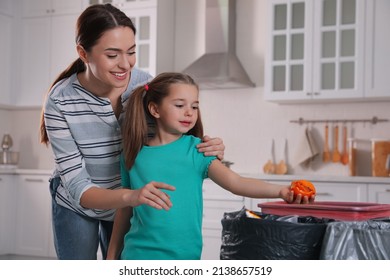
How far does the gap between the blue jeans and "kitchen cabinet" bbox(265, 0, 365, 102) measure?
103 inches

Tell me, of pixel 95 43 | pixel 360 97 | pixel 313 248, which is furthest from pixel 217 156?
pixel 360 97

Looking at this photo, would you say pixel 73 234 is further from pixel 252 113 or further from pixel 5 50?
pixel 5 50

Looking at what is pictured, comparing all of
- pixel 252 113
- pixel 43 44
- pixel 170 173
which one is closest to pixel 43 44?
pixel 43 44

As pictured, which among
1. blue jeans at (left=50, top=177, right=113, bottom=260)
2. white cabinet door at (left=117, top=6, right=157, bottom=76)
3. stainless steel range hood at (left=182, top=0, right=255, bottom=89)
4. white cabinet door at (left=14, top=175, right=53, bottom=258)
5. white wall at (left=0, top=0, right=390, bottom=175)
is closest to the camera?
blue jeans at (left=50, top=177, right=113, bottom=260)

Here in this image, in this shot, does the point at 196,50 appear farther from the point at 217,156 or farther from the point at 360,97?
the point at 217,156

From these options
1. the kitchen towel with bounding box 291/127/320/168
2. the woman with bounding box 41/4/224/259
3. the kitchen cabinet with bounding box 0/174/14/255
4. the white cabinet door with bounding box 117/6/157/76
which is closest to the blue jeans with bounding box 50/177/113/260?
the woman with bounding box 41/4/224/259

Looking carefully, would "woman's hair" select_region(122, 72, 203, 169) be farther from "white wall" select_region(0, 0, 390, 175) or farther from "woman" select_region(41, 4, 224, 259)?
"white wall" select_region(0, 0, 390, 175)

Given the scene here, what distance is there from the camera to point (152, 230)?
5.62ft

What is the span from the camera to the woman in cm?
180

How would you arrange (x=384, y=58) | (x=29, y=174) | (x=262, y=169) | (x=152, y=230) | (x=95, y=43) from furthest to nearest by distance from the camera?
(x=29, y=174) → (x=262, y=169) → (x=384, y=58) → (x=95, y=43) → (x=152, y=230)

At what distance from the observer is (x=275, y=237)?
1750 mm

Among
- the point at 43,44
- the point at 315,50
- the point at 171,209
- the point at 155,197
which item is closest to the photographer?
the point at 155,197

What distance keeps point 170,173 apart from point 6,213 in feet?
12.6

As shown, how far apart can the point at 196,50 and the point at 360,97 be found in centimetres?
143
